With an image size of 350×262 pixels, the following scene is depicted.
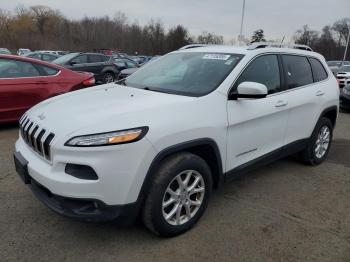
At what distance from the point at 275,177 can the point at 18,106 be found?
4.79 metres

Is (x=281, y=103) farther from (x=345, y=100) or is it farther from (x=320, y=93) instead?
(x=345, y=100)

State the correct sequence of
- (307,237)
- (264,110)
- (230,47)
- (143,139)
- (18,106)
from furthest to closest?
(18,106) → (230,47) → (264,110) → (307,237) → (143,139)

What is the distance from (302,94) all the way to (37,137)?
3.19 metres

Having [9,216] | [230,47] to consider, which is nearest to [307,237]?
[230,47]

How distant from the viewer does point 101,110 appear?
302cm

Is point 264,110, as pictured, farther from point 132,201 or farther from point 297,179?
point 132,201

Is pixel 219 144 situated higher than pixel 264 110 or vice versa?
pixel 264 110

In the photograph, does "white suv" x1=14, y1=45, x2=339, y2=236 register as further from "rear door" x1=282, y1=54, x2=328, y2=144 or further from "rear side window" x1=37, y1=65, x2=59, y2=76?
"rear side window" x1=37, y1=65, x2=59, y2=76

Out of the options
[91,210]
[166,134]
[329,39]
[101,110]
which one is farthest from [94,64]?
[329,39]

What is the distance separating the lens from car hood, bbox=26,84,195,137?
2.78m

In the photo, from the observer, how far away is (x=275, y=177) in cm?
474

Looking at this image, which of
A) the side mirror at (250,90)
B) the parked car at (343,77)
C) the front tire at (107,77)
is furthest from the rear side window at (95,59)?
the side mirror at (250,90)

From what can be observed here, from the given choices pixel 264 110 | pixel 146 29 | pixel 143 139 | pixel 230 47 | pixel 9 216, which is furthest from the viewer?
pixel 146 29

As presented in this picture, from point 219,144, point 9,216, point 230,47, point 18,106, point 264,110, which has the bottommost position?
point 9,216
